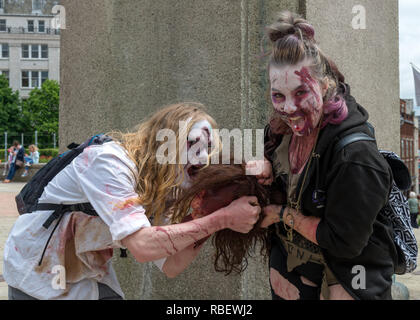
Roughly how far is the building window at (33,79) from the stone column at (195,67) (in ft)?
182

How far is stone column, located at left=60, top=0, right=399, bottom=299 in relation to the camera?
3.72 metres

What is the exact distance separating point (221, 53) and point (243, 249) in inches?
71.2

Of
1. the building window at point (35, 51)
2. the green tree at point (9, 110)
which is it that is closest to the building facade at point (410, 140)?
the building window at point (35, 51)

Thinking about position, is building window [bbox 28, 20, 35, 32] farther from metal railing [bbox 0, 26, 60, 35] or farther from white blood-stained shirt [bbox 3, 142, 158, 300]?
white blood-stained shirt [bbox 3, 142, 158, 300]

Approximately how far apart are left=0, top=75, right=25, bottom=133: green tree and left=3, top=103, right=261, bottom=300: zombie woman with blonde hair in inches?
2107

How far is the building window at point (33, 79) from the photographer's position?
5675cm

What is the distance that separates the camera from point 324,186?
6.53 ft

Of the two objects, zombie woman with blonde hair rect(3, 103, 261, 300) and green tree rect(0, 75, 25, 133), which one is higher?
green tree rect(0, 75, 25, 133)

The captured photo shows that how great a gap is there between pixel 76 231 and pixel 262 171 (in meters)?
0.92

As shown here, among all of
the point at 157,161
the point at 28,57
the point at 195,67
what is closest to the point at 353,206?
the point at 157,161

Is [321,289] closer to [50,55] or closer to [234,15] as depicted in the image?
[234,15]

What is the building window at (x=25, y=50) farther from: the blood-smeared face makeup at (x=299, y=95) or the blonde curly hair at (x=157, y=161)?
A: the blood-smeared face makeup at (x=299, y=95)

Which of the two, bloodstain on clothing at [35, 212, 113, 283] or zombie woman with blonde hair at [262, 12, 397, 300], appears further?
bloodstain on clothing at [35, 212, 113, 283]

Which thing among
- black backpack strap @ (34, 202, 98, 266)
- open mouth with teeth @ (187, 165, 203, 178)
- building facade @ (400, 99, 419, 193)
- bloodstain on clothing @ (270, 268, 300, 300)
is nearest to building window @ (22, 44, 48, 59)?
building facade @ (400, 99, 419, 193)
